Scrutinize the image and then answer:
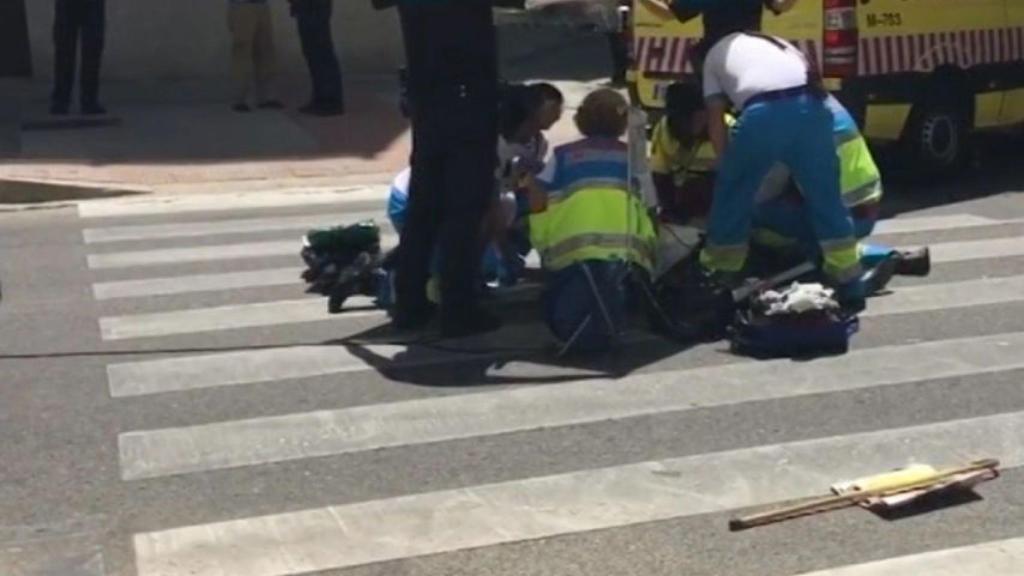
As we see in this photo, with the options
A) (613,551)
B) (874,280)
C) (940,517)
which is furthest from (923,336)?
(613,551)

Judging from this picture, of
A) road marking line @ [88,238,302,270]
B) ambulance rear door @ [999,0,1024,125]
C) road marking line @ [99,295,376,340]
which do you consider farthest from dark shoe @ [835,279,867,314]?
ambulance rear door @ [999,0,1024,125]

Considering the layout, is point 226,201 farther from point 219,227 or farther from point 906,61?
point 906,61

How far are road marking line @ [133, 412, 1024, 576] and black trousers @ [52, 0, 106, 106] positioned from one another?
37.2ft

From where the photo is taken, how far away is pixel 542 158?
8789 mm

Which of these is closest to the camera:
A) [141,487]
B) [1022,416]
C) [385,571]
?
[385,571]

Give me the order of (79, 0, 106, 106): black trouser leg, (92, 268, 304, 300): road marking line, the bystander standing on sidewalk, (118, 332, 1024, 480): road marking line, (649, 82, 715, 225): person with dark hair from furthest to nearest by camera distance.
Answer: the bystander standing on sidewalk
(79, 0, 106, 106): black trouser leg
(92, 268, 304, 300): road marking line
(649, 82, 715, 225): person with dark hair
(118, 332, 1024, 480): road marking line

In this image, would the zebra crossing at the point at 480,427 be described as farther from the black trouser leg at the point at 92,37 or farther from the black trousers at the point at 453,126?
the black trouser leg at the point at 92,37

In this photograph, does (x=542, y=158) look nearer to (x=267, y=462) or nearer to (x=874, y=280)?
(x=874, y=280)

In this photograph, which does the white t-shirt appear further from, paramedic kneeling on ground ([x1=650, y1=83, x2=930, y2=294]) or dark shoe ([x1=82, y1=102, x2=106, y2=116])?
dark shoe ([x1=82, y1=102, x2=106, y2=116])

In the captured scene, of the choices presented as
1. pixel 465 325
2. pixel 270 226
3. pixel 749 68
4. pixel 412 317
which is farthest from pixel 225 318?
pixel 270 226

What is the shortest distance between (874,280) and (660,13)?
2.16m

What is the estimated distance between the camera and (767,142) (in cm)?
832

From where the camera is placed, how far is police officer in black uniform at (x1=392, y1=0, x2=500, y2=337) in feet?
26.2

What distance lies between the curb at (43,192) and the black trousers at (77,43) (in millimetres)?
2947
